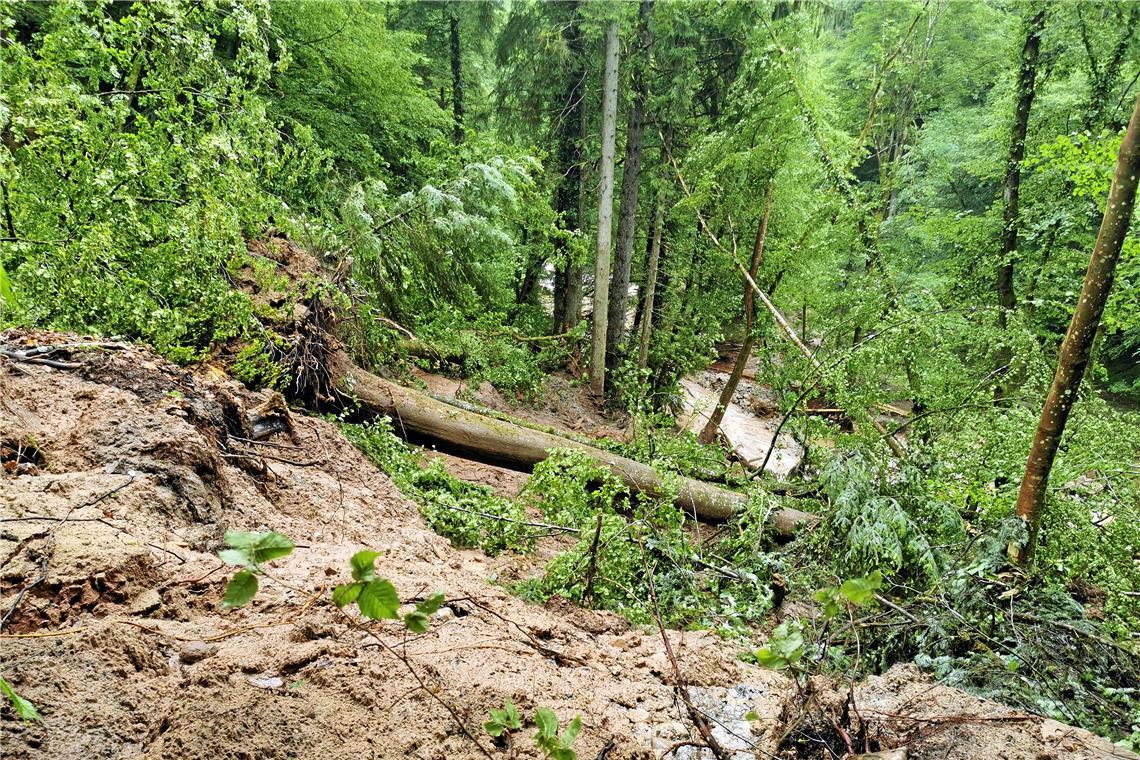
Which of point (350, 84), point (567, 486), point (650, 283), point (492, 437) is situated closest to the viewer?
point (567, 486)

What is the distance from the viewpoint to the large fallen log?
6.07 meters

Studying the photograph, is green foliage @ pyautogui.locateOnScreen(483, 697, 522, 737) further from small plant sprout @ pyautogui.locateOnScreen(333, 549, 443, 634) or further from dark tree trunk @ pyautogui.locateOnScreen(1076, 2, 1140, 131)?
dark tree trunk @ pyautogui.locateOnScreen(1076, 2, 1140, 131)

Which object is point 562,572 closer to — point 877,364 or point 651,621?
point 651,621

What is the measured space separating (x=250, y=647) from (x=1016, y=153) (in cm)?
1355

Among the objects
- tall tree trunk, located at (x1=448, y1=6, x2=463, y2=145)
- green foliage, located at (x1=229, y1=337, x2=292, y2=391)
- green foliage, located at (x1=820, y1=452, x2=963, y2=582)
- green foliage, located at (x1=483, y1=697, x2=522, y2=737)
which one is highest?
tall tree trunk, located at (x1=448, y1=6, x2=463, y2=145)

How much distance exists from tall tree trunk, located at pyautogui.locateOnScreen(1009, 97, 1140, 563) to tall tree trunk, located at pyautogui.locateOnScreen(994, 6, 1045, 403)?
768 centimetres

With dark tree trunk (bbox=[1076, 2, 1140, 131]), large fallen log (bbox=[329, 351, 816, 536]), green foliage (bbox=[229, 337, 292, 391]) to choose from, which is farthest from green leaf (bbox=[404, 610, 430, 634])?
dark tree trunk (bbox=[1076, 2, 1140, 131])

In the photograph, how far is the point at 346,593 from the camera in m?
1.20

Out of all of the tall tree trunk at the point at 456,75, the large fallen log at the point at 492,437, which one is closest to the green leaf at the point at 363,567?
the large fallen log at the point at 492,437

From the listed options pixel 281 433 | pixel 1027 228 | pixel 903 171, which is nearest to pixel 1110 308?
pixel 1027 228

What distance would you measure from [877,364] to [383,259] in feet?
21.2

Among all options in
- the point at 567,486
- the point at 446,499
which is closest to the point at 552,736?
the point at 567,486

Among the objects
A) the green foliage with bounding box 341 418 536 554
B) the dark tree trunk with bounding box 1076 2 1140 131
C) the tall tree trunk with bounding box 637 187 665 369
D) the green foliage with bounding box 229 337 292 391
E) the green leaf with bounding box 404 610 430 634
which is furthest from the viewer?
the tall tree trunk with bounding box 637 187 665 369

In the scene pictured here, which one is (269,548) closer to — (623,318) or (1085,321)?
(1085,321)
